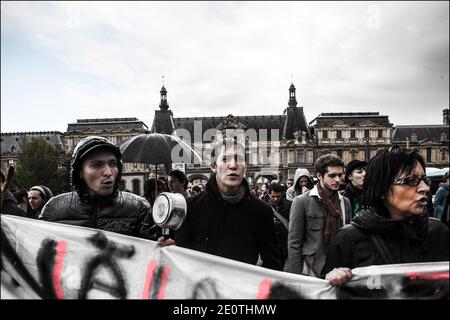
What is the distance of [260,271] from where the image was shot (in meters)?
2.47

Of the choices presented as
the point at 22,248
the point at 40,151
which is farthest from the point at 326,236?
the point at 40,151

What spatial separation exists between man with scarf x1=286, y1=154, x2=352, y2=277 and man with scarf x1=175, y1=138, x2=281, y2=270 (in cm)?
110

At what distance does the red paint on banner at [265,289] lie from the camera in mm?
2391

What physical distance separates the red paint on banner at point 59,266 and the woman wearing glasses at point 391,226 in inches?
60.1

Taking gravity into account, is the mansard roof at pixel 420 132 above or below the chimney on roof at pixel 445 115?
below


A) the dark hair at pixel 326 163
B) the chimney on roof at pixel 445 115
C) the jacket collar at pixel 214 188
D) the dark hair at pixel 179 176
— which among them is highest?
the chimney on roof at pixel 445 115

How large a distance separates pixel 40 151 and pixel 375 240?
57.0 meters

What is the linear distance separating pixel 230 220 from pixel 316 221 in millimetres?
1507

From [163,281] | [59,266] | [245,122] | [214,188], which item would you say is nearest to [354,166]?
[214,188]

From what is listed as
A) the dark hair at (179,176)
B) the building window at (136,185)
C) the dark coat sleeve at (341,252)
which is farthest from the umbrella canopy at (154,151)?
the building window at (136,185)

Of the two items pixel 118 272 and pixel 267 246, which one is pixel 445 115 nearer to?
pixel 267 246

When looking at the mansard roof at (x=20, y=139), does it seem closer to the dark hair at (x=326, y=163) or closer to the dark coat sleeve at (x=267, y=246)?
the dark hair at (x=326, y=163)

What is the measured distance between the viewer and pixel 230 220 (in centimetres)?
312

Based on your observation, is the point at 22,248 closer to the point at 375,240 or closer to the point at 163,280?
the point at 163,280
